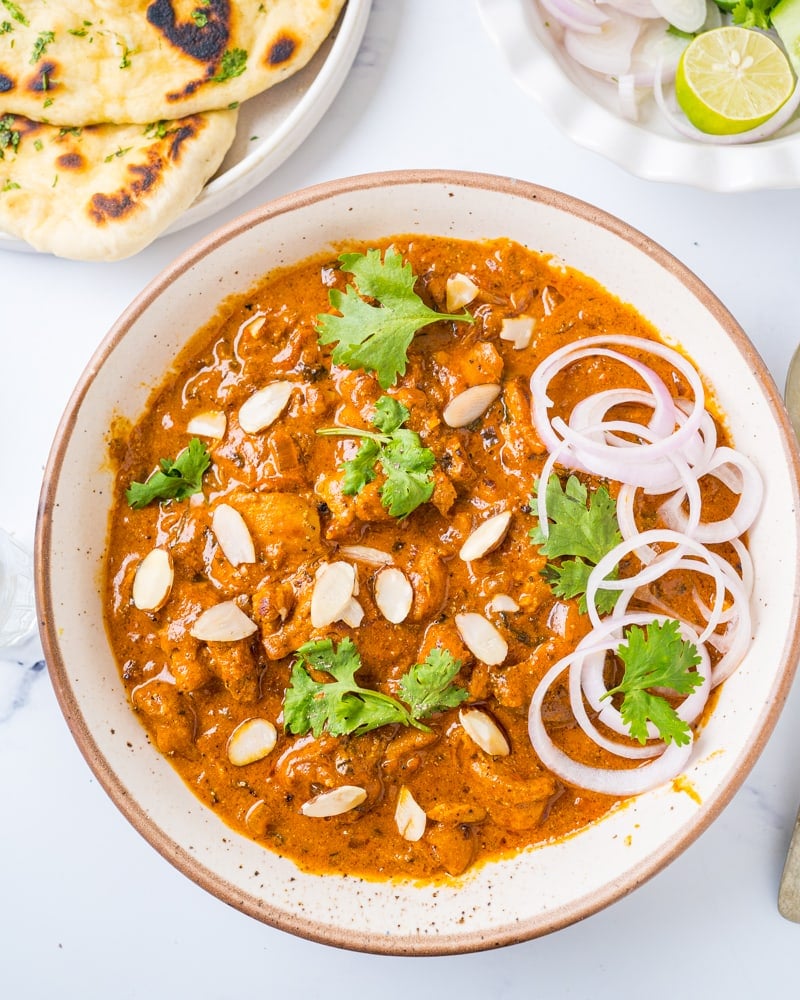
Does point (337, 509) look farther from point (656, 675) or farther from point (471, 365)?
point (656, 675)

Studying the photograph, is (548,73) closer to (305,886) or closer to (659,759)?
(659,759)

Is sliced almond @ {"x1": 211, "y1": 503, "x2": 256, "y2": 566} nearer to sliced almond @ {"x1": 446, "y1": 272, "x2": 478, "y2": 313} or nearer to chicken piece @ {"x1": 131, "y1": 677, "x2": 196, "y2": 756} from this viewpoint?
chicken piece @ {"x1": 131, "y1": 677, "x2": 196, "y2": 756}

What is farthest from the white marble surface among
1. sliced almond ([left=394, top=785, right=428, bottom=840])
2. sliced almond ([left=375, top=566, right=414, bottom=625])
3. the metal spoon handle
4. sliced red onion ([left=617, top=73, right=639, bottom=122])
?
sliced almond ([left=375, top=566, right=414, bottom=625])

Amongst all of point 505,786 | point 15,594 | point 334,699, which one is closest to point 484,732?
point 505,786

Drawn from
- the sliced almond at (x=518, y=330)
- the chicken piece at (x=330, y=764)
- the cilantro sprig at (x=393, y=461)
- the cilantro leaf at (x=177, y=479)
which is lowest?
the chicken piece at (x=330, y=764)

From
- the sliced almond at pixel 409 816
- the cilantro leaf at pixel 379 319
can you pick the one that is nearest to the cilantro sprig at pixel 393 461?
the cilantro leaf at pixel 379 319

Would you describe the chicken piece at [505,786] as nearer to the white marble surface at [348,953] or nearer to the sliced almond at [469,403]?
the white marble surface at [348,953]
